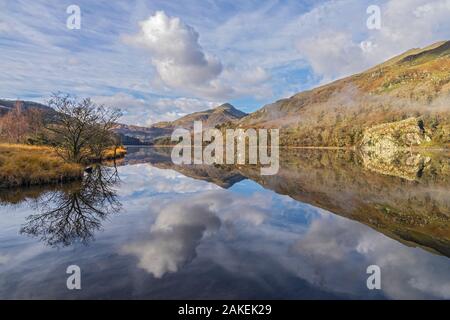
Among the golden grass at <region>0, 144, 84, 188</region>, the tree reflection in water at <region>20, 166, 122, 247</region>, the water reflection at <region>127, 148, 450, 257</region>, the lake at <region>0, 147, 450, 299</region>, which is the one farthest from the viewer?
the golden grass at <region>0, 144, 84, 188</region>

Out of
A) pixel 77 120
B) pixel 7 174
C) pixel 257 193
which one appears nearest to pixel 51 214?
pixel 7 174

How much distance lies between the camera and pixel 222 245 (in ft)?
53.3

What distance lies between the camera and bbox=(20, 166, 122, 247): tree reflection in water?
→ 17797mm

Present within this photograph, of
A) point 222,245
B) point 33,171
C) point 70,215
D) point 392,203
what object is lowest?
point 222,245

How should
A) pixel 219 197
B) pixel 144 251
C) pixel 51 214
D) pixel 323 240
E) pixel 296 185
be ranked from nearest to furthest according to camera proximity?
pixel 144 251, pixel 323 240, pixel 51 214, pixel 219 197, pixel 296 185

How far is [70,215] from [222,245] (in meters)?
12.8

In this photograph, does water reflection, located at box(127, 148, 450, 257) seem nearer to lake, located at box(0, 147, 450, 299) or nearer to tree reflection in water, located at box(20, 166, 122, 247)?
lake, located at box(0, 147, 450, 299)

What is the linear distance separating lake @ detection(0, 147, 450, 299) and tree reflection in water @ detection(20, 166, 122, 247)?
0.08 m

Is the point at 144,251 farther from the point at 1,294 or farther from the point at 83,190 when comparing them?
the point at 83,190

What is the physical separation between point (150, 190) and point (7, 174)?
16.1 meters

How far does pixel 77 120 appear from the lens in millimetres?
55125

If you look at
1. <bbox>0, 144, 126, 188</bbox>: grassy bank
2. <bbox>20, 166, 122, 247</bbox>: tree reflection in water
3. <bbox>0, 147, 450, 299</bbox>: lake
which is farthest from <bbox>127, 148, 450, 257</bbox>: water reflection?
<bbox>0, 144, 126, 188</bbox>: grassy bank

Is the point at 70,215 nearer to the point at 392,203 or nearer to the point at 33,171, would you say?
the point at 33,171

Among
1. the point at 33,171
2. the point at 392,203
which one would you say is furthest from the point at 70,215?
the point at 392,203
